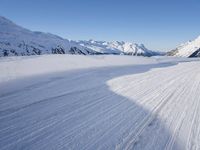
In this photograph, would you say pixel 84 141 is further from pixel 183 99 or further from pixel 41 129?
pixel 183 99

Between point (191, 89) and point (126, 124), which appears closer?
point (126, 124)

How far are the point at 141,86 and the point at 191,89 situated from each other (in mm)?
2492

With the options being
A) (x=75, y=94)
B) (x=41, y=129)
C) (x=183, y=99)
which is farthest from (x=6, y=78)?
(x=183, y=99)

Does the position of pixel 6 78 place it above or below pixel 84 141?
below

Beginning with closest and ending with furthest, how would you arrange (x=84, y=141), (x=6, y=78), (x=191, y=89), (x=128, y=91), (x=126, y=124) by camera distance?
(x=84, y=141) < (x=126, y=124) < (x=128, y=91) < (x=191, y=89) < (x=6, y=78)

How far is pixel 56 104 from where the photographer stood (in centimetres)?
919

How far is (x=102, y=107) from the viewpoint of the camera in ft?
29.5

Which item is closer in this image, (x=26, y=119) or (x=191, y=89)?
(x=26, y=119)

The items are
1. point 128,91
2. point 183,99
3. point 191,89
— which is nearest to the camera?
point 183,99

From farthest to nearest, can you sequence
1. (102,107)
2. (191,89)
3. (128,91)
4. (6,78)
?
(6,78)
(191,89)
(128,91)
(102,107)

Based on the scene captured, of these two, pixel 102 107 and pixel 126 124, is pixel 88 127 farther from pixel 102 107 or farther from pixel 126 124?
pixel 102 107

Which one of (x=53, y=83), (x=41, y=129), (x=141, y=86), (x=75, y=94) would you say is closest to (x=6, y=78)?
(x=53, y=83)

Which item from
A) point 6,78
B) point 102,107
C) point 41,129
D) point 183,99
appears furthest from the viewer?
point 6,78

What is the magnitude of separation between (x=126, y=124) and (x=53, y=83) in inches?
280
